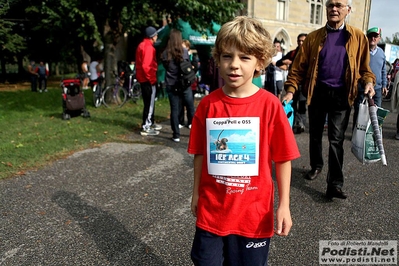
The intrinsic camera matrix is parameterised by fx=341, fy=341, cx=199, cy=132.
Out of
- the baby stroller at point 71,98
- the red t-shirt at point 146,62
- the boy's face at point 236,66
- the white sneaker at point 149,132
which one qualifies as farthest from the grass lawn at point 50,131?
the boy's face at point 236,66

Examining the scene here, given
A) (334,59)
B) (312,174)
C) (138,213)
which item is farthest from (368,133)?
(138,213)

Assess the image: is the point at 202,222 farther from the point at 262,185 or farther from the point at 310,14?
the point at 310,14

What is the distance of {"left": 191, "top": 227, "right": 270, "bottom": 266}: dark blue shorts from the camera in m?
1.79

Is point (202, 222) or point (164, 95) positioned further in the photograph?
point (164, 95)

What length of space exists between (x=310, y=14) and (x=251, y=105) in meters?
34.7

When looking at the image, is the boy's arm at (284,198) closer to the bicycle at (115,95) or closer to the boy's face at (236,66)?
the boy's face at (236,66)

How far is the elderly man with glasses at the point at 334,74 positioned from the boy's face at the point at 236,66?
6.51 ft

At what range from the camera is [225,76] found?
5.69 ft

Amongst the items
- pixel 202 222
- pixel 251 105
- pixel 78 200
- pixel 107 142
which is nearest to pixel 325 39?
pixel 251 105

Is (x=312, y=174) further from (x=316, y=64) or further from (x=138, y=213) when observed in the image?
(x=138, y=213)


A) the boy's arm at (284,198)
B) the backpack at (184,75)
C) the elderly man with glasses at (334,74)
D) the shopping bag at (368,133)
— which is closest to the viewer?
the boy's arm at (284,198)

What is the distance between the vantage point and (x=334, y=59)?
12.2 feet

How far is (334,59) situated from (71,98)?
7.10 metres

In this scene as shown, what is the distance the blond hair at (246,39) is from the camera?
168 cm
